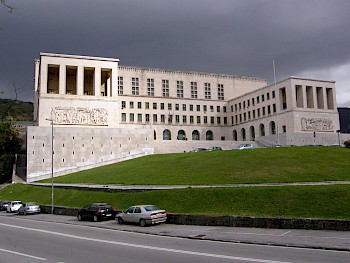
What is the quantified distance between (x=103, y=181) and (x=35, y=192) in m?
9.98

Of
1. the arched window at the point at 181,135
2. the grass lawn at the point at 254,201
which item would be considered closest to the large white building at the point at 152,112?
the arched window at the point at 181,135

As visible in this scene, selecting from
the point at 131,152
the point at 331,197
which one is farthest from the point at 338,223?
the point at 131,152

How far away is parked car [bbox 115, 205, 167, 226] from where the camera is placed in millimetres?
23969

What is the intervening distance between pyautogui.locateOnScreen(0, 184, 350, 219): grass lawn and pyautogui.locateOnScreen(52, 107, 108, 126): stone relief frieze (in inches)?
1599

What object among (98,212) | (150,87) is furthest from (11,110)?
(150,87)

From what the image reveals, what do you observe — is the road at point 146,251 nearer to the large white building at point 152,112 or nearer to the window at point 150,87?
the large white building at point 152,112

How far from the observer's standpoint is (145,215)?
24.1m

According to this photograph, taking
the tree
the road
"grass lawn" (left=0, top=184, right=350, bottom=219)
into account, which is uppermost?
the tree

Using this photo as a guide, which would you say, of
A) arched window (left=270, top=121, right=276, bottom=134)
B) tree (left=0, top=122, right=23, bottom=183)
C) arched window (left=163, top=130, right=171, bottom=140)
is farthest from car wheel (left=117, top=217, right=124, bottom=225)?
arched window (left=163, top=130, right=171, bottom=140)

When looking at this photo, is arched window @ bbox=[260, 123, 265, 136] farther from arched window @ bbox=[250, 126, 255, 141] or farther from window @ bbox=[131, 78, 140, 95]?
window @ bbox=[131, 78, 140, 95]

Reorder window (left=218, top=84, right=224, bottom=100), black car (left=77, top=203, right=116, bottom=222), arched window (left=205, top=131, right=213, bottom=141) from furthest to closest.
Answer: window (left=218, top=84, right=224, bottom=100) < arched window (left=205, top=131, right=213, bottom=141) < black car (left=77, top=203, right=116, bottom=222)

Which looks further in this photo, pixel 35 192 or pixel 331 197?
pixel 35 192

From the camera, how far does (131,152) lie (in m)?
69.3

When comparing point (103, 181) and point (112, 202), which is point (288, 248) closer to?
point (112, 202)
